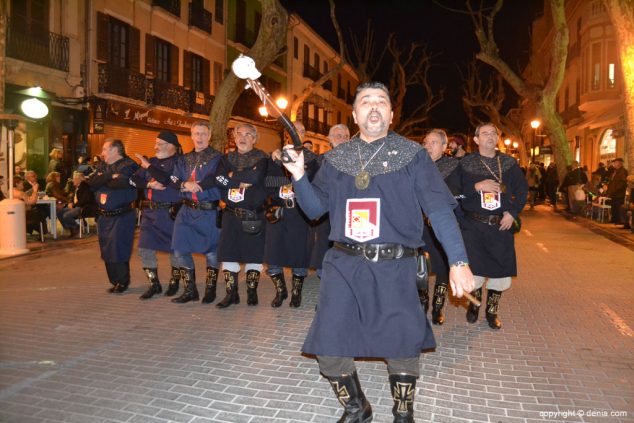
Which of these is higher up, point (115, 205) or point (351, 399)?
point (115, 205)

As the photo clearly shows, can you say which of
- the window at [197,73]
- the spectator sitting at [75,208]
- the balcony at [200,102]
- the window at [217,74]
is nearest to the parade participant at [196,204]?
the spectator sitting at [75,208]

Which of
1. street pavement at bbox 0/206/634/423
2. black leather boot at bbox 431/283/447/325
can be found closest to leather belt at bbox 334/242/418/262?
street pavement at bbox 0/206/634/423

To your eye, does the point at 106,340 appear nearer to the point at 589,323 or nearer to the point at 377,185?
the point at 377,185

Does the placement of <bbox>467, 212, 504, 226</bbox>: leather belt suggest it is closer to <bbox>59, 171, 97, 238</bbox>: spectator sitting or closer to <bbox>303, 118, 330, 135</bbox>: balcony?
<bbox>59, 171, 97, 238</bbox>: spectator sitting

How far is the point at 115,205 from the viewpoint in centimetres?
762

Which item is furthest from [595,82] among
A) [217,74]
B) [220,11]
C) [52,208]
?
[52,208]

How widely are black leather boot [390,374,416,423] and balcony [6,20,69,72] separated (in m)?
17.9

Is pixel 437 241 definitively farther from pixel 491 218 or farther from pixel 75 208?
pixel 75 208

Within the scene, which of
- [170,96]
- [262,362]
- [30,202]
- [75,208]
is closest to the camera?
[262,362]

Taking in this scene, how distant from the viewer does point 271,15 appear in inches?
625

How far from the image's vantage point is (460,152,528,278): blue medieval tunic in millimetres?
6090

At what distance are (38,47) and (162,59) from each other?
24.9 feet

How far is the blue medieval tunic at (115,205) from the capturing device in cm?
752

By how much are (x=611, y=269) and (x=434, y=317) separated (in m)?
5.20
